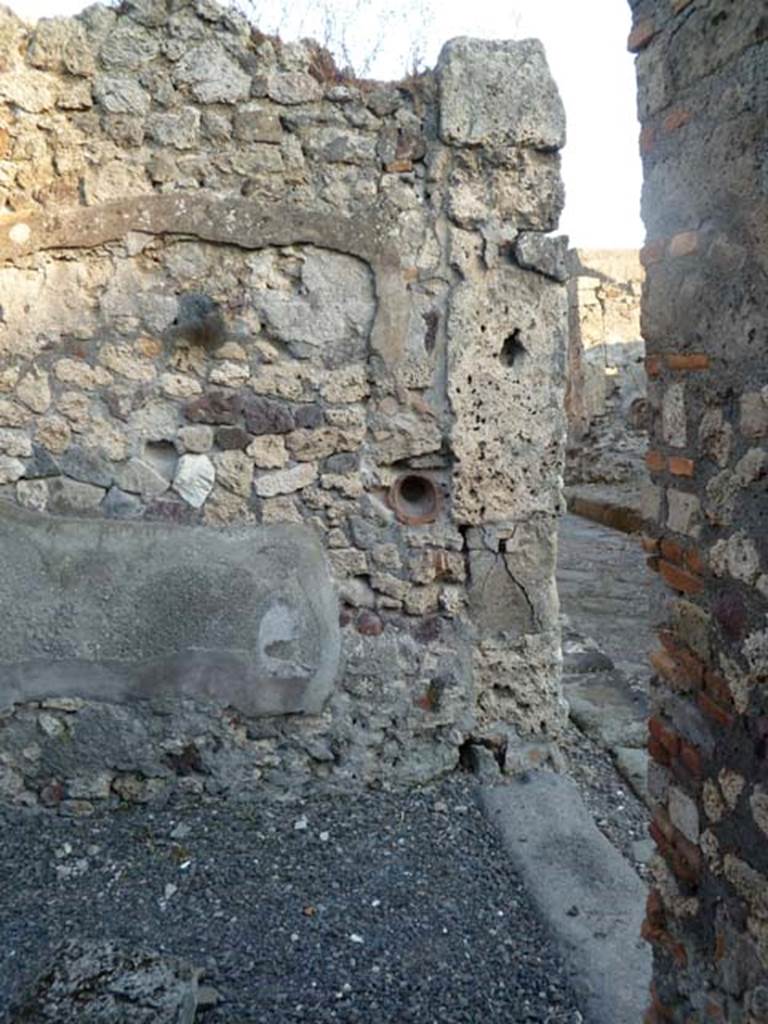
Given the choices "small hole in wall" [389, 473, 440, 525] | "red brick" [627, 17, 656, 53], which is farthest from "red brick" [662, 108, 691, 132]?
"small hole in wall" [389, 473, 440, 525]

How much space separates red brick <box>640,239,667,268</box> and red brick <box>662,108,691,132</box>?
0.69ft

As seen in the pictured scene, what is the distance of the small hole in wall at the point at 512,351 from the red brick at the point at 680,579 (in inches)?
62.1

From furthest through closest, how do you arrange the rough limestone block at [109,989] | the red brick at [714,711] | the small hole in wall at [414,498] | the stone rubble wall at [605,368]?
1. the stone rubble wall at [605,368]
2. the small hole in wall at [414,498]
3. the rough limestone block at [109,989]
4. the red brick at [714,711]

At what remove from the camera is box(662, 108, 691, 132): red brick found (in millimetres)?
1707

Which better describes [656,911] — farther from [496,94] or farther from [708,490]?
[496,94]

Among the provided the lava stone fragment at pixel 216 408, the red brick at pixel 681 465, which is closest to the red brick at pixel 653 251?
the red brick at pixel 681 465

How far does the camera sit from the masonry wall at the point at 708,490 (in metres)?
1.52

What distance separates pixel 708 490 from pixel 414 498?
174 cm

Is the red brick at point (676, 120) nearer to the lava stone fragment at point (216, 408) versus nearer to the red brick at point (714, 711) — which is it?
the red brick at point (714, 711)

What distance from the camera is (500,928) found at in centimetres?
260

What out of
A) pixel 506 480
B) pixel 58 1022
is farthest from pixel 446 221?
pixel 58 1022

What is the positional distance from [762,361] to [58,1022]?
1.98 m

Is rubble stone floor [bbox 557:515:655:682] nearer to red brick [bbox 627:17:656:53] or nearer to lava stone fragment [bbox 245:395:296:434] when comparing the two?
lava stone fragment [bbox 245:395:296:434]

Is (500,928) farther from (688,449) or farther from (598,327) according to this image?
(598,327)
